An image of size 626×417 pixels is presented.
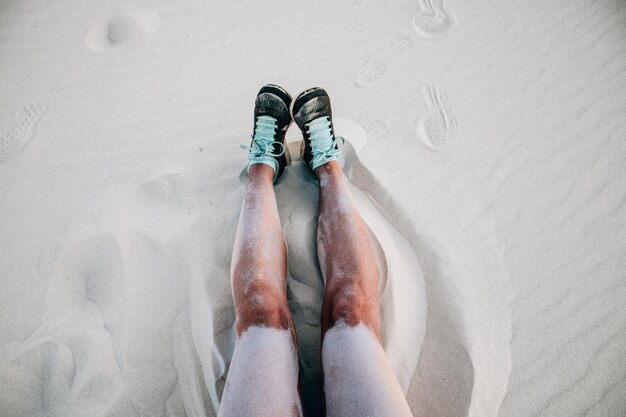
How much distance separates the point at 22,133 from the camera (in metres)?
2.10

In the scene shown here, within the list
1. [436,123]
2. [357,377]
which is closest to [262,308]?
[357,377]

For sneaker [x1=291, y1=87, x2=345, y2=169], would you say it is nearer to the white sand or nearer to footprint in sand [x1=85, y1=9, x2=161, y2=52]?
the white sand

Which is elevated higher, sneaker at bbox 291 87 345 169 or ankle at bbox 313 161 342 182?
sneaker at bbox 291 87 345 169

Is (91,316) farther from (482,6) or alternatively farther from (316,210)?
(482,6)

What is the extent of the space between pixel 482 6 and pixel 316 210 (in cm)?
265

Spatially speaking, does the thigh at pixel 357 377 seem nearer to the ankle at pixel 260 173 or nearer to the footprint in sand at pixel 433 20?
the ankle at pixel 260 173

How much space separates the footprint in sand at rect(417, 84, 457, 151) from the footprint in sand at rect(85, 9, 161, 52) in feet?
7.75

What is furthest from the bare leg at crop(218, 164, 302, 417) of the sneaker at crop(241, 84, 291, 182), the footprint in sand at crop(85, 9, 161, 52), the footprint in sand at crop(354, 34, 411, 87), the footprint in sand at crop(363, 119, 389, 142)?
the footprint in sand at crop(85, 9, 161, 52)

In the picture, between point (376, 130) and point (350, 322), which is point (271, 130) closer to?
point (376, 130)

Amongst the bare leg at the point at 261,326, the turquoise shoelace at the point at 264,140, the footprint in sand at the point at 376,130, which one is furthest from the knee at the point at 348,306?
the footprint in sand at the point at 376,130

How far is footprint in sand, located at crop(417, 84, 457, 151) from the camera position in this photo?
209 centimetres

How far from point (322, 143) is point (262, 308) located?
1.03 metres

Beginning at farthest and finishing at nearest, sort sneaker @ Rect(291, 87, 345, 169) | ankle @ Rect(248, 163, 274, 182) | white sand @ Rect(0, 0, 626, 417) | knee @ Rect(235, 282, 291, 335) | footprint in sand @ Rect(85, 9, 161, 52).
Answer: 1. footprint in sand @ Rect(85, 9, 161, 52)
2. sneaker @ Rect(291, 87, 345, 169)
3. ankle @ Rect(248, 163, 274, 182)
4. white sand @ Rect(0, 0, 626, 417)
5. knee @ Rect(235, 282, 291, 335)

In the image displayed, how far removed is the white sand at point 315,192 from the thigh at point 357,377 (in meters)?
0.25
